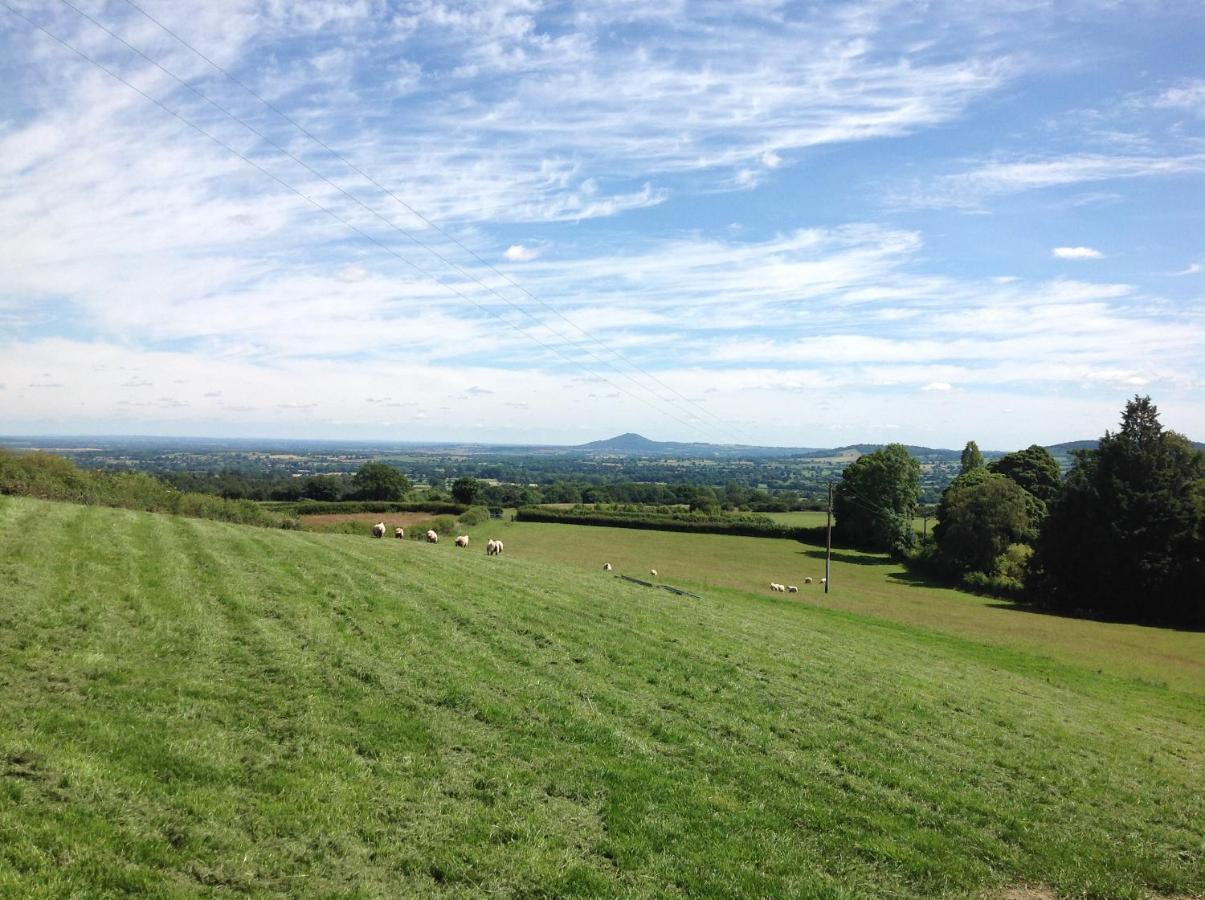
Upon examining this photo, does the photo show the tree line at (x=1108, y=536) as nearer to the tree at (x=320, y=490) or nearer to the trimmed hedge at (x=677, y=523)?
the trimmed hedge at (x=677, y=523)

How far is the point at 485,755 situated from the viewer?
9.77m

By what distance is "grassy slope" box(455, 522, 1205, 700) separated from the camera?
3397 cm

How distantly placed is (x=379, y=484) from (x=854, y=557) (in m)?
53.4

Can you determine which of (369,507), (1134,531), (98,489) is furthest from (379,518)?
(1134,531)

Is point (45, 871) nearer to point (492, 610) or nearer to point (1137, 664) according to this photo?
point (492, 610)

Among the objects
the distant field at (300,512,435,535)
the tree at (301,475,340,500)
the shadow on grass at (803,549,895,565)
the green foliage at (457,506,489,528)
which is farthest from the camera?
the tree at (301,475,340,500)

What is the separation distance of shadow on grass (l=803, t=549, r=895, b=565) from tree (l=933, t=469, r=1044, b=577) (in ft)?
26.9

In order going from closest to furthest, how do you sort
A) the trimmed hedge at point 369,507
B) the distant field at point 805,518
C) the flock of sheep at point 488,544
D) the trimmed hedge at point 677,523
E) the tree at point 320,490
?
the flock of sheep at point 488,544 → the trimmed hedge at point 369,507 → the trimmed hedge at point 677,523 → the tree at point 320,490 → the distant field at point 805,518

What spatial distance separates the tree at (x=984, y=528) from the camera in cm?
6506

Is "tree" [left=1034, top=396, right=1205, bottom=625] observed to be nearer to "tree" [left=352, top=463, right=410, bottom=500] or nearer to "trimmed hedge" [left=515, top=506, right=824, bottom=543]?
"trimmed hedge" [left=515, top=506, right=824, bottom=543]

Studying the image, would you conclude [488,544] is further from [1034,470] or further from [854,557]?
[1034,470]

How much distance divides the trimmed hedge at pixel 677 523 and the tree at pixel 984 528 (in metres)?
16.9

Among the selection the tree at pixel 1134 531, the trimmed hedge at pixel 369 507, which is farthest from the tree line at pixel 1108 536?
the trimmed hedge at pixel 369 507

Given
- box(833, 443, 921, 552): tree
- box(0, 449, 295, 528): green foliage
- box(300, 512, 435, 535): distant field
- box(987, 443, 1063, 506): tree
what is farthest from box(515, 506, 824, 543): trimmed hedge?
box(0, 449, 295, 528): green foliage
